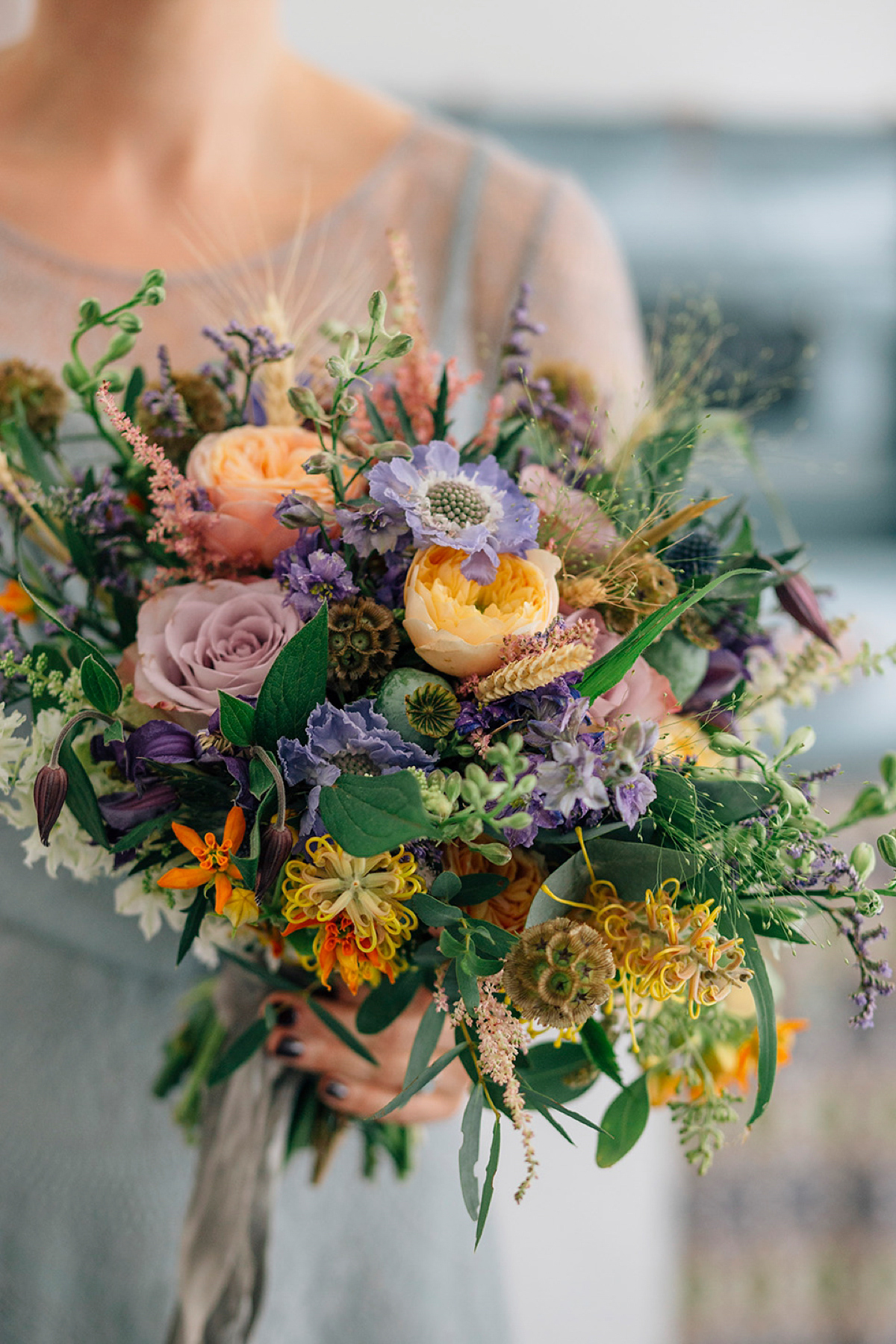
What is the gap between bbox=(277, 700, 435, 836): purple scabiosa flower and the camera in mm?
364

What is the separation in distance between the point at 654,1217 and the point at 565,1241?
0.55ft

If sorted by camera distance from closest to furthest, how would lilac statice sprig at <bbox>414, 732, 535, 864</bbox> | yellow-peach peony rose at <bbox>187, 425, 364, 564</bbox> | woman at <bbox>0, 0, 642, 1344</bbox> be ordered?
lilac statice sprig at <bbox>414, 732, 535, 864</bbox> → yellow-peach peony rose at <bbox>187, 425, 364, 564</bbox> → woman at <bbox>0, 0, 642, 1344</bbox>

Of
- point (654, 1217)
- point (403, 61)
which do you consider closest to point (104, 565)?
point (654, 1217)

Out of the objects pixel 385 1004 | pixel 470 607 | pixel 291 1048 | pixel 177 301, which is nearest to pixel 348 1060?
pixel 291 1048

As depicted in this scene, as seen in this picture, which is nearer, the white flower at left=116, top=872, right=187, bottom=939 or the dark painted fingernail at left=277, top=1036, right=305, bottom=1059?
the white flower at left=116, top=872, right=187, bottom=939

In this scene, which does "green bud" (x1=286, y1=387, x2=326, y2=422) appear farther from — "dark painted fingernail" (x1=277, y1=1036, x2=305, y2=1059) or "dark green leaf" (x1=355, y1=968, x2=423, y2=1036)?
"dark painted fingernail" (x1=277, y1=1036, x2=305, y2=1059)

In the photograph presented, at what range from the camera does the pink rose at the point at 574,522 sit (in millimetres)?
426

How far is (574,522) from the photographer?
1.40 feet

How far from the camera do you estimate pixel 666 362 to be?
0.63m

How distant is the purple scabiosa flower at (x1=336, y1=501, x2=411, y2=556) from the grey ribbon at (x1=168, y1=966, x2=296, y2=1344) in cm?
34

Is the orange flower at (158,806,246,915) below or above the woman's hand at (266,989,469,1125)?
above

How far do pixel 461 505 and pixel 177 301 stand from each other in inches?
21.1

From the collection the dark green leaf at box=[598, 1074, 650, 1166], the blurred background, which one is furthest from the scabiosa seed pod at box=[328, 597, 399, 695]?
the blurred background

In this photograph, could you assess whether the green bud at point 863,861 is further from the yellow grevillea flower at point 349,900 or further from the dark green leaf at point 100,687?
the dark green leaf at point 100,687
